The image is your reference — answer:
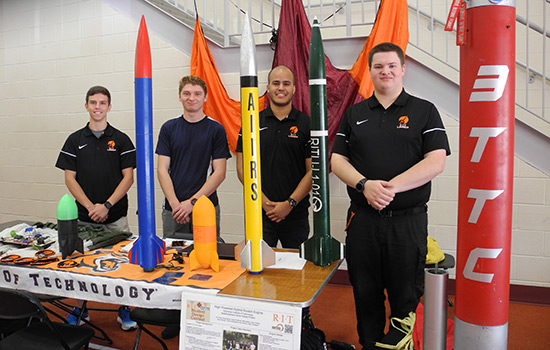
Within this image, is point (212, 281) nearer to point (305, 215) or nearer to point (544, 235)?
point (305, 215)

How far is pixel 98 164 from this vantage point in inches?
116

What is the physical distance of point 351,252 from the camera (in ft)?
7.28

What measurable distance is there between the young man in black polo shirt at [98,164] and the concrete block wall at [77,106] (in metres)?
1.09

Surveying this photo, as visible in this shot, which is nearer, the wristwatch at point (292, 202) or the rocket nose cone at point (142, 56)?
the rocket nose cone at point (142, 56)

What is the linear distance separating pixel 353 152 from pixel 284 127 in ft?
2.07

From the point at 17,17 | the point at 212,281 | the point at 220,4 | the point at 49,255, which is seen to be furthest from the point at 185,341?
the point at 17,17

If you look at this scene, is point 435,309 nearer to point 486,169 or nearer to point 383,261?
point 486,169

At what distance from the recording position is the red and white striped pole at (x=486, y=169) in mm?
1178

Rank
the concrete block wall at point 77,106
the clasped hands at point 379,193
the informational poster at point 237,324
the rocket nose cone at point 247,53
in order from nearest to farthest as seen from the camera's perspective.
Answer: the informational poster at point 237,324
the rocket nose cone at point 247,53
the clasped hands at point 379,193
the concrete block wall at point 77,106

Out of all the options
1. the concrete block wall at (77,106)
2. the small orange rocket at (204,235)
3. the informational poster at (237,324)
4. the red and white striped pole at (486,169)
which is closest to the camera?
the red and white striped pole at (486,169)

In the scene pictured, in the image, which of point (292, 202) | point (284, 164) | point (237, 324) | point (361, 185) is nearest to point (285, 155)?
point (284, 164)

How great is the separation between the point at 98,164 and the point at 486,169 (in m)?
2.43

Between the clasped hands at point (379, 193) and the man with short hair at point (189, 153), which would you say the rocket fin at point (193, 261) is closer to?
the clasped hands at point (379, 193)

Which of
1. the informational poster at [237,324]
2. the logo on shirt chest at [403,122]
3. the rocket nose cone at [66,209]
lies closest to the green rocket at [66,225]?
the rocket nose cone at [66,209]
